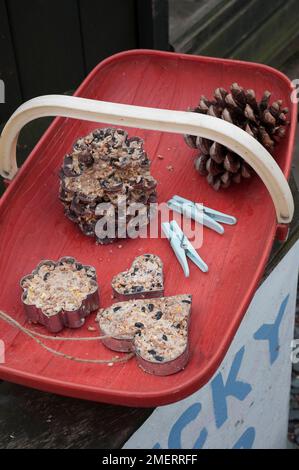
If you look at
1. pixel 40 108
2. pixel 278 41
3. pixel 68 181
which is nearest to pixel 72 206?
pixel 68 181

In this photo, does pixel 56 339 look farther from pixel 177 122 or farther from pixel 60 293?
pixel 177 122

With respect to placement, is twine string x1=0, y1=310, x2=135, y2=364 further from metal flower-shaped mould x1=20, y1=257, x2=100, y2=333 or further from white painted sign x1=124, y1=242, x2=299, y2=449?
white painted sign x1=124, y1=242, x2=299, y2=449

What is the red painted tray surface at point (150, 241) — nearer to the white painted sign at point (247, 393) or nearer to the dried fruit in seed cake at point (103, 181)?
the dried fruit in seed cake at point (103, 181)

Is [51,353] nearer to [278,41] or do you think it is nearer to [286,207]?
[286,207]

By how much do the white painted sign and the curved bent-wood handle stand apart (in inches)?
10.5

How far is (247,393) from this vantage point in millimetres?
1099

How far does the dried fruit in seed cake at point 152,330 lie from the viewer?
0.69 meters

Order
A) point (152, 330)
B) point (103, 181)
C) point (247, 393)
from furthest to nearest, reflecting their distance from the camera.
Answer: point (247, 393) → point (103, 181) → point (152, 330)

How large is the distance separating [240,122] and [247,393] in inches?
17.6

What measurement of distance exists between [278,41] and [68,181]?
1.83 meters

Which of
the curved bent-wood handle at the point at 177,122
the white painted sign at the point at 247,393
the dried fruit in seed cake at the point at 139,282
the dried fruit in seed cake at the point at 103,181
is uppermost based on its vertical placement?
the curved bent-wood handle at the point at 177,122

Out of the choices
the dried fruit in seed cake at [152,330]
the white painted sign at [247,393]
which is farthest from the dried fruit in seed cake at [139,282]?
the white painted sign at [247,393]

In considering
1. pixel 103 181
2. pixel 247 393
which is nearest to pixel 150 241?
pixel 103 181

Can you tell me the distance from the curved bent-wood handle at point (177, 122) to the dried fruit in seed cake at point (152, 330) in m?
0.17
